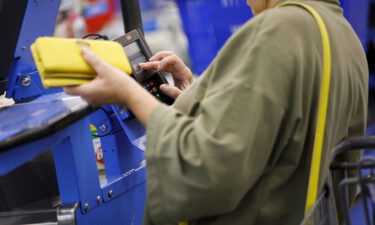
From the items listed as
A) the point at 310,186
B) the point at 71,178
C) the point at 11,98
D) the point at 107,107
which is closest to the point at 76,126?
the point at 71,178

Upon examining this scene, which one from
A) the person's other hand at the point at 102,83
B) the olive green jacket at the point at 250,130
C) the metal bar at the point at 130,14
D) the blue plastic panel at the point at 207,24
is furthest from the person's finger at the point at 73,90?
the blue plastic panel at the point at 207,24

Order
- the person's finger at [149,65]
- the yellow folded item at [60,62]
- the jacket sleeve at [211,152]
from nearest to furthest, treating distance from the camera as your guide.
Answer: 1. the jacket sleeve at [211,152]
2. the yellow folded item at [60,62]
3. the person's finger at [149,65]

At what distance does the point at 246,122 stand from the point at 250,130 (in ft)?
0.06

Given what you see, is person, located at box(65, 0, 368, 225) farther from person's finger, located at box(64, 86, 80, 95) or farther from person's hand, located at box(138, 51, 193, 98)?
person's hand, located at box(138, 51, 193, 98)

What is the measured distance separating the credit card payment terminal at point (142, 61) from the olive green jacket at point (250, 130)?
63cm

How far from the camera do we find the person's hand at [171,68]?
5.78ft

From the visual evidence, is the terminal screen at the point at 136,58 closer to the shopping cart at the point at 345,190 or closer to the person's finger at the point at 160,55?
the person's finger at the point at 160,55

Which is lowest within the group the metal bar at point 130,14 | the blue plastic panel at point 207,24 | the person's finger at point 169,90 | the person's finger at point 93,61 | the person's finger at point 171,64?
the blue plastic panel at point 207,24

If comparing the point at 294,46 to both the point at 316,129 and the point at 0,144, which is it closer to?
the point at 316,129

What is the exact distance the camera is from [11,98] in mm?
1903

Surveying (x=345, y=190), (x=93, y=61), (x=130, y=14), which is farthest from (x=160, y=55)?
(x=345, y=190)

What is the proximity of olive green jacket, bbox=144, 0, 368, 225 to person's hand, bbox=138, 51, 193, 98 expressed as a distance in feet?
2.01

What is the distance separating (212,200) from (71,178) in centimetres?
72

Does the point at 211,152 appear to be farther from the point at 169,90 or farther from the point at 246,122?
the point at 169,90
